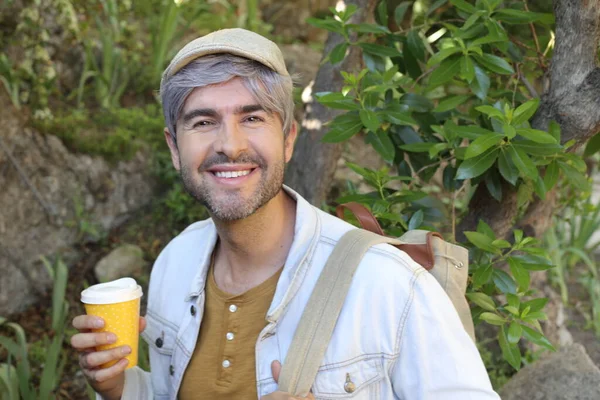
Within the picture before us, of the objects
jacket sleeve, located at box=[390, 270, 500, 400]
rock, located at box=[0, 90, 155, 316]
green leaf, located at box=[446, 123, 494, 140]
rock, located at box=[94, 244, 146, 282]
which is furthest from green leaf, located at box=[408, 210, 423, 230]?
rock, located at box=[0, 90, 155, 316]

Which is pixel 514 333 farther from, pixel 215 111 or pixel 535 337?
pixel 215 111

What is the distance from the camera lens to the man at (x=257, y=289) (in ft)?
5.16

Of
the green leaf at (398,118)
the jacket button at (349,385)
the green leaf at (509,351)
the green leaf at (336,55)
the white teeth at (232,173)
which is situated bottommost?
the green leaf at (509,351)

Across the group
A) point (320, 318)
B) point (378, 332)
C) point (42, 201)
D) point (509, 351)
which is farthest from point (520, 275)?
point (42, 201)

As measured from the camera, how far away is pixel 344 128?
2.11 meters

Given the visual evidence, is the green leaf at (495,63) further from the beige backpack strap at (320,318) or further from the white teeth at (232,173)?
the white teeth at (232,173)

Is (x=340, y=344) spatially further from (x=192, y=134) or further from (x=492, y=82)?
(x=492, y=82)

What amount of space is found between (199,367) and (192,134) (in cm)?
63

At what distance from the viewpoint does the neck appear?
1.81 meters

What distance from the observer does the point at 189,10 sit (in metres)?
5.46

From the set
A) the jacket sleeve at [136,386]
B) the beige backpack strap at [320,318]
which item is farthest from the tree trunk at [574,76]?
the jacket sleeve at [136,386]

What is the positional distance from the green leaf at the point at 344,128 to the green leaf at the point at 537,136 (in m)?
0.51

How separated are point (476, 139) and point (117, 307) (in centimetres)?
104

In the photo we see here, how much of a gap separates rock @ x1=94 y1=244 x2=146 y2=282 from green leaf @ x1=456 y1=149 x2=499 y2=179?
2367mm
